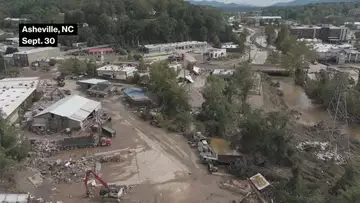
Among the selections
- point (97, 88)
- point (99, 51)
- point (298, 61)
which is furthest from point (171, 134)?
point (99, 51)

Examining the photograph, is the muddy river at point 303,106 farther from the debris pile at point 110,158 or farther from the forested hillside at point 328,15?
the forested hillside at point 328,15

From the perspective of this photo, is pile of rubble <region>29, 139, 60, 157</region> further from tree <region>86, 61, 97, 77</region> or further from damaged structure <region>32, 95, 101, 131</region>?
tree <region>86, 61, 97, 77</region>

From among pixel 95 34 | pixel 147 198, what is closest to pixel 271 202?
pixel 147 198

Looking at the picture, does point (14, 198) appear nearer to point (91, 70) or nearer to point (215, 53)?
point (91, 70)

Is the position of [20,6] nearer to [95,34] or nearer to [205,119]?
[95,34]

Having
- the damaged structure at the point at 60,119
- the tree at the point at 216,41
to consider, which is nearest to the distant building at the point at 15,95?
the damaged structure at the point at 60,119

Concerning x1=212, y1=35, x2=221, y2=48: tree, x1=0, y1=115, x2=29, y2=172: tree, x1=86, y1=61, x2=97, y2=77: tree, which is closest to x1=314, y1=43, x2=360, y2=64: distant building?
x1=212, y1=35, x2=221, y2=48: tree
